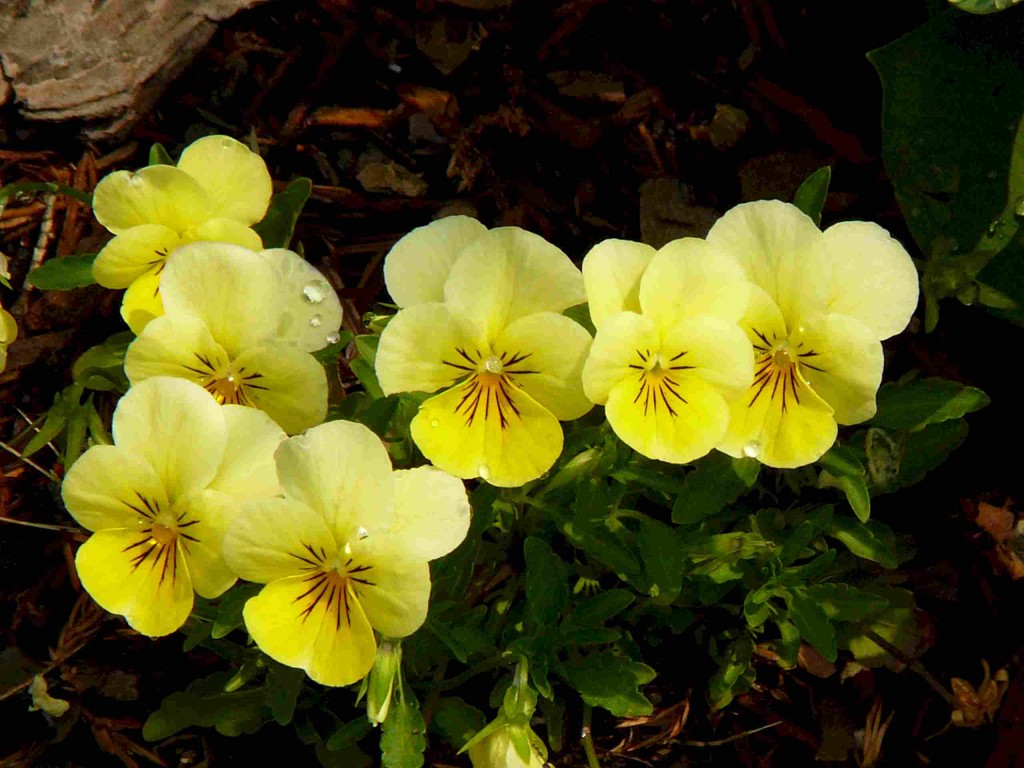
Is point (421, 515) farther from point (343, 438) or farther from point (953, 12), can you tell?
point (953, 12)

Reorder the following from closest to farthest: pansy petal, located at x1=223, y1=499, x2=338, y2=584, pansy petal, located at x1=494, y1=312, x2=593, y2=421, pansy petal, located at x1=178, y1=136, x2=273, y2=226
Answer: pansy petal, located at x1=223, y1=499, x2=338, y2=584
pansy petal, located at x1=494, y1=312, x2=593, y2=421
pansy petal, located at x1=178, y1=136, x2=273, y2=226

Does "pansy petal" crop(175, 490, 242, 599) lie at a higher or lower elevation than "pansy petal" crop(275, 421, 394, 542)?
lower

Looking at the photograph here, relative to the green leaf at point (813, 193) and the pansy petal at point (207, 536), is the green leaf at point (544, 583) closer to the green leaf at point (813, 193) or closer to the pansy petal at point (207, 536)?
the pansy petal at point (207, 536)

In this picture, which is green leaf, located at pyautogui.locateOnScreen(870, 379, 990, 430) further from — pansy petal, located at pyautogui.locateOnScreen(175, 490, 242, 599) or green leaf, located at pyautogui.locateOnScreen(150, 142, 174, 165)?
green leaf, located at pyautogui.locateOnScreen(150, 142, 174, 165)

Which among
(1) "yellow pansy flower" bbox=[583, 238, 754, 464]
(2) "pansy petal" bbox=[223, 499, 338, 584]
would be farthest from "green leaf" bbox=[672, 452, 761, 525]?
(2) "pansy petal" bbox=[223, 499, 338, 584]

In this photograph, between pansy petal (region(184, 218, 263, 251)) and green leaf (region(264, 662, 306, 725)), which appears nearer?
pansy petal (region(184, 218, 263, 251))

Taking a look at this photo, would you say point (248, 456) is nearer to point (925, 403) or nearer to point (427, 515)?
point (427, 515)

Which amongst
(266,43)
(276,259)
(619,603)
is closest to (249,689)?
(619,603)
